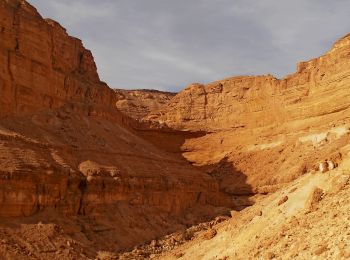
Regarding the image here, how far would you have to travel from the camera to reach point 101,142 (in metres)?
42.7

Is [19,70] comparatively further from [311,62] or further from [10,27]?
[311,62]

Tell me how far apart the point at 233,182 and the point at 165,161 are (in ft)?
34.3

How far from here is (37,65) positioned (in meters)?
42.2

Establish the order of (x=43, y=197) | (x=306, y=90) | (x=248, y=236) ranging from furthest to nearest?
(x=306, y=90), (x=43, y=197), (x=248, y=236)

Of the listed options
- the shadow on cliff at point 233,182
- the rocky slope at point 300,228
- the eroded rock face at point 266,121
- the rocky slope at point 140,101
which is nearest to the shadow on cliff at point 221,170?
the shadow on cliff at point 233,182

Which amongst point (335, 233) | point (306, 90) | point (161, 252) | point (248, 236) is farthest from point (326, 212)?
point (306, 90)

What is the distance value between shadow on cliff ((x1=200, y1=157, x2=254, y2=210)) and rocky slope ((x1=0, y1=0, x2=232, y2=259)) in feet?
5.60

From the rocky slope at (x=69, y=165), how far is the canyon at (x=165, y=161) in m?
0.11

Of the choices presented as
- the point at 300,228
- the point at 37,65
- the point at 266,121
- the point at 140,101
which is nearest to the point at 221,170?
the point at 266,121

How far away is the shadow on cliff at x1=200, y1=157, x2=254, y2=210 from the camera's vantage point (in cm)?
5116

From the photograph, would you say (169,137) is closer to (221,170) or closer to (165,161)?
(221,170)

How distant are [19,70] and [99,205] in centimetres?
1192

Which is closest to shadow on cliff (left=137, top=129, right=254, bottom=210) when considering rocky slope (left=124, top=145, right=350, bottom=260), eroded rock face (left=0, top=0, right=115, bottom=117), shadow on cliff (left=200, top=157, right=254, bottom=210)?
shadow on cliff (left=200, top=157, right=254, bottom=210)

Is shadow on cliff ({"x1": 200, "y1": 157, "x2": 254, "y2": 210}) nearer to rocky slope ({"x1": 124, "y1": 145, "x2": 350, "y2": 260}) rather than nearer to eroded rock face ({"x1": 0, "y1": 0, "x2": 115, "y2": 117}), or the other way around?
eroded rock face ({"x1": 0, "y1": 0, "x2": 115, "y2": 117})
